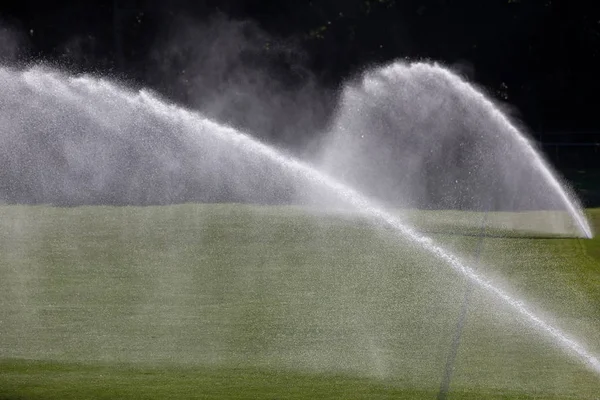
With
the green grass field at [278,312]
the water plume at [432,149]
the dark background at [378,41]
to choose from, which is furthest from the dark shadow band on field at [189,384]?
the dark background at [378,41]

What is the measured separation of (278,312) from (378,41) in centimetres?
2592

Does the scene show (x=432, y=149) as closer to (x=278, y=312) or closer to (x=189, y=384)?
(x=278, y=312)

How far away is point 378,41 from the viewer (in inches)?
1446

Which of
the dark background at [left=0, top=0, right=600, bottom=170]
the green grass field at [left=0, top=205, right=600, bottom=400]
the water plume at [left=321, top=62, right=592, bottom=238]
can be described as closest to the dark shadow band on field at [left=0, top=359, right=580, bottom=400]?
the green grass field at [left=0, top=205, right=600, bottom=400]

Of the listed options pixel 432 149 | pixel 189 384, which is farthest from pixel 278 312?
pixel 432 149

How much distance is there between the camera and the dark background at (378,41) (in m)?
34.7

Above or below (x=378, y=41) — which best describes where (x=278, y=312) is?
below

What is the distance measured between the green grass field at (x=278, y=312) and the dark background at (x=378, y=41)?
51.3 ft

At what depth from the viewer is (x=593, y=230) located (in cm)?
1916

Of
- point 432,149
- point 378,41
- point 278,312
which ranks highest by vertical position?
point 378,41

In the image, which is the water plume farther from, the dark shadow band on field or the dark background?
the dark shadow band on field

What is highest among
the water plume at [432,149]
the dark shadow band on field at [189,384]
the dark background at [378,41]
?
the dark background at [378,41]

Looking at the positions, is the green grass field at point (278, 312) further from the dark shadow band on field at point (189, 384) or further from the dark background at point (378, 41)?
the dark background at point (378, 41)

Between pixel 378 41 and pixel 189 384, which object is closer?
pixel 189 384
